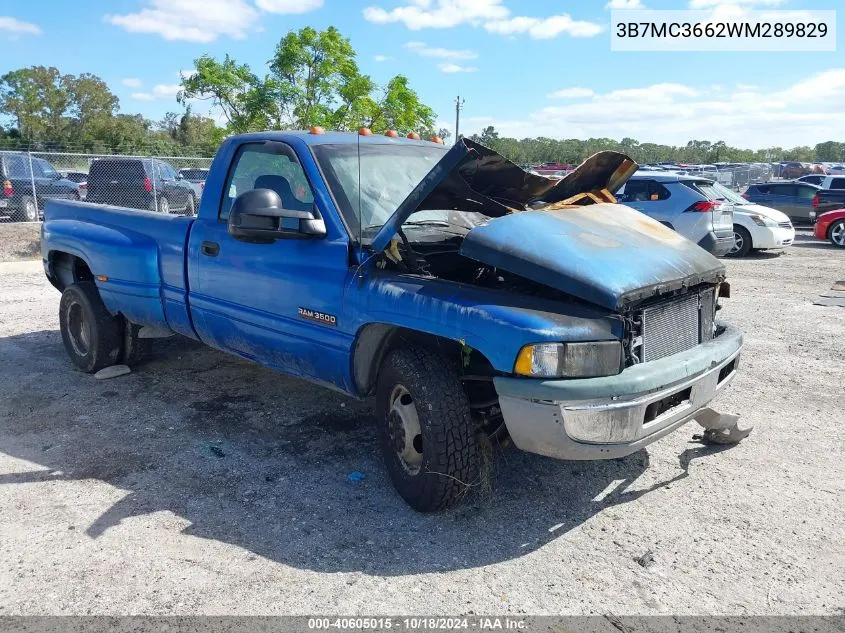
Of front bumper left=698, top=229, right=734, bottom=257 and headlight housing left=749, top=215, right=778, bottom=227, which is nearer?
front bumper left=698, top=229, right=734, bottom=257

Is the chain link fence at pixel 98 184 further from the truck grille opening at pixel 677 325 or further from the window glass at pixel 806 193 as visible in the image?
the window glass at pixel 806 193

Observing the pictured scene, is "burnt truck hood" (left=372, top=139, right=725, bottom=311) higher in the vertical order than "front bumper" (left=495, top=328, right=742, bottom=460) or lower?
higher

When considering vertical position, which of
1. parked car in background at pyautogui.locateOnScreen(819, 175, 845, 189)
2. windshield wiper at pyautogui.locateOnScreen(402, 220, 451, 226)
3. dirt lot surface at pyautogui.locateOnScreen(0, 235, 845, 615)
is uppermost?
parked car in background at pyautogui.locateOnScreen(819, 175, 845, 189)

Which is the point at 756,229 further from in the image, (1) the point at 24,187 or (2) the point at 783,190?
(1) the point at 24,187

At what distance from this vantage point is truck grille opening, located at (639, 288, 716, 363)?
3293 millimetres

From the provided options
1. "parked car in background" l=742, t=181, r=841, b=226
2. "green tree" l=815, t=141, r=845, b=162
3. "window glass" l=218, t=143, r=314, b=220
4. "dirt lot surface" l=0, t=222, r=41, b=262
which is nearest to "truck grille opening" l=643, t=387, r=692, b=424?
"window glass" l=218, t=143, r=314, b=220

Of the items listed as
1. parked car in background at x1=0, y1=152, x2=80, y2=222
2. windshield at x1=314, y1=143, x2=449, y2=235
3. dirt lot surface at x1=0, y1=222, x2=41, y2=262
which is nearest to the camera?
windshield at x1=314, y1=143, x2=449, y2=235

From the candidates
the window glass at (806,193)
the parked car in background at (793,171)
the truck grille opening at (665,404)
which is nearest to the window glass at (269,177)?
the truck grille opening at (665,404)

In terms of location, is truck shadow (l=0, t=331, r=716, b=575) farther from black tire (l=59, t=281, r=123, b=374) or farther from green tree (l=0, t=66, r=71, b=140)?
green tree (l=0, t=66, r=71, b=140)

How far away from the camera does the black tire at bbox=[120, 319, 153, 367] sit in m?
5.72

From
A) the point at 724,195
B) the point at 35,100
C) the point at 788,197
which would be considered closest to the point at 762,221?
the point at 724,195

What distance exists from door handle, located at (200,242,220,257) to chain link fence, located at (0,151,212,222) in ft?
30.4

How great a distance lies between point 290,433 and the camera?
454cm

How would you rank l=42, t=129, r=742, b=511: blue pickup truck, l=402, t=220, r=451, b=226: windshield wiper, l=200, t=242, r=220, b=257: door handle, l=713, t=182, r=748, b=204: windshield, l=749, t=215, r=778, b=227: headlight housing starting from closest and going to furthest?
l=42, t=129, r=742, b=511: blue pickup truck < l=402, t=220, r=451, b=226: windshield wiper < l=200, t=242, r=220, b=257: door handle < l=713, t=182, r=748, b=204: windshield < l=749, t=215, r=778, b=227: headlight housing
